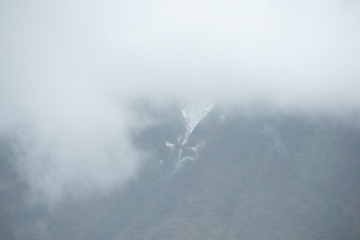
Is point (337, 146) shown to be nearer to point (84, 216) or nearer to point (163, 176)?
point (163, 176)

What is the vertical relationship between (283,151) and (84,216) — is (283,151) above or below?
below

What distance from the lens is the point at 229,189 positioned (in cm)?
15912

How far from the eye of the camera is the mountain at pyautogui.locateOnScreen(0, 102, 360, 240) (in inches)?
5330

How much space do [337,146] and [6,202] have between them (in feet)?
501

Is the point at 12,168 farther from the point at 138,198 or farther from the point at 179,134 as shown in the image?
the point at 179,134

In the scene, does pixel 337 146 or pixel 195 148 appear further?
pixel 195 148

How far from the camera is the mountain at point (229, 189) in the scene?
135 meters

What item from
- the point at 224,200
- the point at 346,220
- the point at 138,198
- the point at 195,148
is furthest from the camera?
the point at 195,148

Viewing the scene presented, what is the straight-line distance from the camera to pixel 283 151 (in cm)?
16400

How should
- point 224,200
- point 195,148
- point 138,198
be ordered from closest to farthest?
point 224,200 < point 138,198 < point 195,148

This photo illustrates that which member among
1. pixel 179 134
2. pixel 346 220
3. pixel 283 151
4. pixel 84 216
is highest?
pixel 179 134

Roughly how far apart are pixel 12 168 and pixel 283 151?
444 ft

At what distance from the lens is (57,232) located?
157125 mm

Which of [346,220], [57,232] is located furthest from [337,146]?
[57,232]
